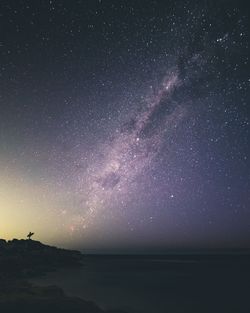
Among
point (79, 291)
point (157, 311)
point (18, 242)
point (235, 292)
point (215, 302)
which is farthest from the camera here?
point (18, 242)

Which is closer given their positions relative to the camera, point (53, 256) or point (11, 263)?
point (11, 263)

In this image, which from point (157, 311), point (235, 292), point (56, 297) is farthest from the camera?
point (235, 292)

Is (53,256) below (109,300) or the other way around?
the other way around

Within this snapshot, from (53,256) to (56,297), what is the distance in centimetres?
9868

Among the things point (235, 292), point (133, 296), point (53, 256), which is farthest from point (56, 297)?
point (53, 256)

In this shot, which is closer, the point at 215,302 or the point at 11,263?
the point at 215,302

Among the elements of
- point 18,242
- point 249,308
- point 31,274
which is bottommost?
point 249,308

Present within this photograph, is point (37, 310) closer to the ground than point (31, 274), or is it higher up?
closer to the ground

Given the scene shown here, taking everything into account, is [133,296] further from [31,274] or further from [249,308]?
[31,274]

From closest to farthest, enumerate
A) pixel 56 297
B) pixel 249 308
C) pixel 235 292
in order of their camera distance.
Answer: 1. pixel 56 297
2. pixel 249 308
3. pixel 235 292

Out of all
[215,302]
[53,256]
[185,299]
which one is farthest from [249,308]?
[53,256]

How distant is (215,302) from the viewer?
2650 inches

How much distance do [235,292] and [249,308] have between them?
23.3 meters

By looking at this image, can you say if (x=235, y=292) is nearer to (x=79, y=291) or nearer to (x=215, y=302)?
(x=215, y=302)
